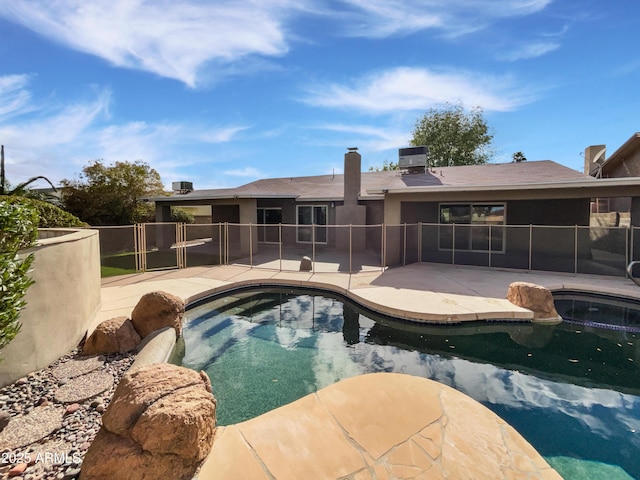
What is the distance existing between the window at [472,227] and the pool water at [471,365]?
5.62 metres

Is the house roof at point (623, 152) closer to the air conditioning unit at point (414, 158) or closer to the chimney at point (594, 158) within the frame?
the chimney at point (594, 158)

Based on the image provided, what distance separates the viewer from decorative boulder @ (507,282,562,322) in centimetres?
661

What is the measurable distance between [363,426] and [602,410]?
339cm

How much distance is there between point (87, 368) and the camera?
165 inches

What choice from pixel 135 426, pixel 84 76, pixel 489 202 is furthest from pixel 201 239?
pixel 135 426

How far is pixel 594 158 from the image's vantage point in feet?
63.6

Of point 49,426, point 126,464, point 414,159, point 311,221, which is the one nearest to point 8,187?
point 311,221

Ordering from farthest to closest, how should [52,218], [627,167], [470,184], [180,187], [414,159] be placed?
[180,187] < [414,159] < [627,167] < [470,184] < [52,218]

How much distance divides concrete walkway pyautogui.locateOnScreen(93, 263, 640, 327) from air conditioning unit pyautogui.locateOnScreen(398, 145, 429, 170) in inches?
237

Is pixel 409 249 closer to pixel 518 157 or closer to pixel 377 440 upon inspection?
pixel 377 440

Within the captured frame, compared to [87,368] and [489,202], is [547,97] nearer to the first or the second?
[489,202]

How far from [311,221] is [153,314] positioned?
11245mm

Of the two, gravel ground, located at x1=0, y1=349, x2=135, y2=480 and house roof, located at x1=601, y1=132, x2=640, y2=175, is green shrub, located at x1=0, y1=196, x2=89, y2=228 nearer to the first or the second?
gravel ground, located at x1=0, y1=349, x2=135, y2=480

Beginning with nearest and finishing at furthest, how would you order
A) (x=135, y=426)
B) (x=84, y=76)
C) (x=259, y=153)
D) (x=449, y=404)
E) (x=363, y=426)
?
(x=135, y=426)
(x=363, y=426)
(x=449, y=404)
(x=84, y=76)
(x=259, y=153)
